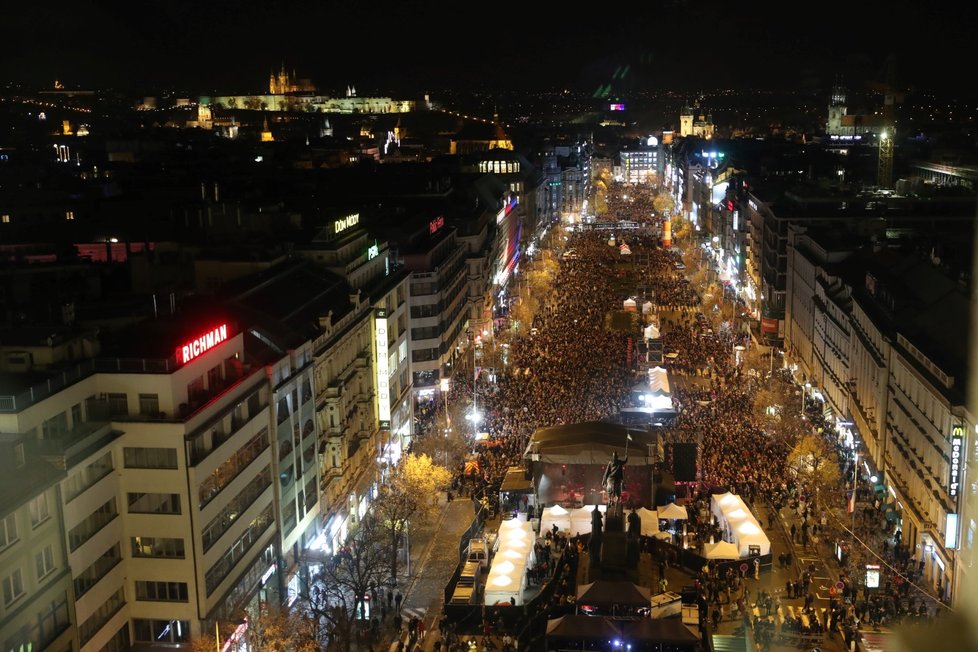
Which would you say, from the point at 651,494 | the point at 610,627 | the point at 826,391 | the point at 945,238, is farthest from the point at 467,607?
the point at 945,238

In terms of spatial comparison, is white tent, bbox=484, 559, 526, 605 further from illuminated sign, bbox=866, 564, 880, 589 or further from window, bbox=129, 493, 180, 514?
illuminated sign, bbox=866, 564, 880, 589

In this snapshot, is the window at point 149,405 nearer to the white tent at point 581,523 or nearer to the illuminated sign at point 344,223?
the white tent at point 581,523

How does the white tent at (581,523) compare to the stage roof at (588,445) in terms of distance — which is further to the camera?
the stage roof at (588,445)

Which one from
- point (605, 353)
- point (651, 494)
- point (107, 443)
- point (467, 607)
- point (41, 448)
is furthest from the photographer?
point (605, 353)

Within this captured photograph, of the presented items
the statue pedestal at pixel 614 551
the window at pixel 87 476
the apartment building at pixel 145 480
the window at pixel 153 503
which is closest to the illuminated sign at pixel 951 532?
the statue pedestal at pixel 614 551

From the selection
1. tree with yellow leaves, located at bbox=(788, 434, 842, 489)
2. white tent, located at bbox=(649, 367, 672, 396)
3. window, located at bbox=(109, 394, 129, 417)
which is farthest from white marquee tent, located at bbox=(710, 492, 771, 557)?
window, located at bbox=(109, 394, 129, 417)

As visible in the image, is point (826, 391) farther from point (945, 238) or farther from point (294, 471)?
point (294, 471)
